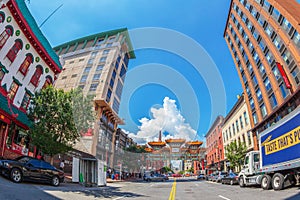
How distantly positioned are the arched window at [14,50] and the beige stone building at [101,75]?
532 inches

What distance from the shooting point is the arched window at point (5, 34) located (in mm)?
17994

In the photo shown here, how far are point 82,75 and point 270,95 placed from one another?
33928mm

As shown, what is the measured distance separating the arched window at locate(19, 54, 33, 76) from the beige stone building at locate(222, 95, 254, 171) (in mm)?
36663

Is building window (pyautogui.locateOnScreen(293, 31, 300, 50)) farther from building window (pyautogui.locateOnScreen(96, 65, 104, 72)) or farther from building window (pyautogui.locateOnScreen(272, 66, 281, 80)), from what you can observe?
building window (pyautogui.locateOnScreen(96, 65, 104, 72))

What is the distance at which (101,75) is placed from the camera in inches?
1614

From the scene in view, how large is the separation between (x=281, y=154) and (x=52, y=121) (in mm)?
16764

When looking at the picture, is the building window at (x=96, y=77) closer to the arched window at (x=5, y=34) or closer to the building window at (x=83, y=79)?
the building window at (x=83, y=79)

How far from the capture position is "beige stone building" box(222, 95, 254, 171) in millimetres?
40250

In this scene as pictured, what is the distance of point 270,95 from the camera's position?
108 feet

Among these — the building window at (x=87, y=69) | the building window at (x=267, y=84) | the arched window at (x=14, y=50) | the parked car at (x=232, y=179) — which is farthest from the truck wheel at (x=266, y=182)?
the building window at (x=87, y=69)

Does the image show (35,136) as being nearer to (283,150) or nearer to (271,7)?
(283,150)

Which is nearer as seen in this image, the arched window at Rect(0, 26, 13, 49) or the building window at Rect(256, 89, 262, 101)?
the arched window at Rect(0, 26, 13, 49)

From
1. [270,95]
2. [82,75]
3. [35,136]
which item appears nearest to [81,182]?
[35,136]

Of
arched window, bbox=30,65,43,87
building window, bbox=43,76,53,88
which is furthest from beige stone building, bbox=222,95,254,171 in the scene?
arched window, bbox=30,65,43,87
